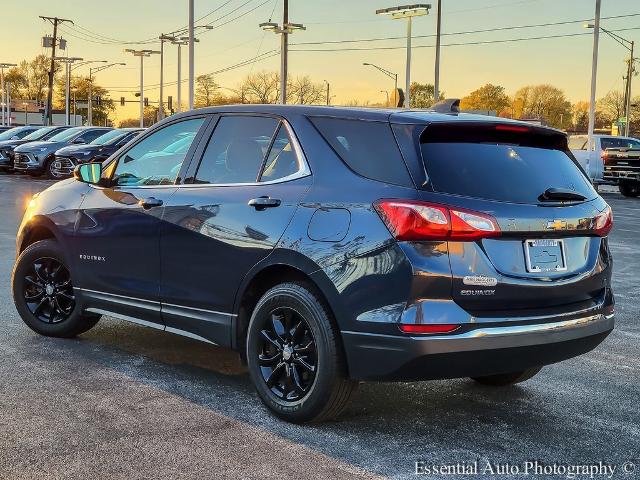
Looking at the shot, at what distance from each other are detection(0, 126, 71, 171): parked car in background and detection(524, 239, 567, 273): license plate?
93.3ft

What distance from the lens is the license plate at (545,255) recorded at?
3941 mm

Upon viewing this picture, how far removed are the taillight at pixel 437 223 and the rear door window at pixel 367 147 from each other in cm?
17

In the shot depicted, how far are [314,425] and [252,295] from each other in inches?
32.9

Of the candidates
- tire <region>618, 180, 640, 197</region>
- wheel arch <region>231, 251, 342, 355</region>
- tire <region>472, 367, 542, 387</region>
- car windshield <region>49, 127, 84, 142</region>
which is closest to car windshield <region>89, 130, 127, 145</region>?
car windshield <region>49, 127, 84, 142</region>

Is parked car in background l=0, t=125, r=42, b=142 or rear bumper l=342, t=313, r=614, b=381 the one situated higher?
parked car in background l=0, t=125, r=42, b=142

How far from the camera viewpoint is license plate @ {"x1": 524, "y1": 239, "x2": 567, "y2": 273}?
3.94 metres

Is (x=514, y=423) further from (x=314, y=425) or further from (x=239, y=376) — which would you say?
(x=239, y=376)

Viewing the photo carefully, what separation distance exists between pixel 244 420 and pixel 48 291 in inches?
98.5

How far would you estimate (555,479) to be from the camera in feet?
11.9

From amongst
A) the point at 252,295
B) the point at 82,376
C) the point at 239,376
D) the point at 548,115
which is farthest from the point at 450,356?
the point at 548,115

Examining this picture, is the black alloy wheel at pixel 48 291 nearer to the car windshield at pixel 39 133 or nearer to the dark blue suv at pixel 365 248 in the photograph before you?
the dark blue suv at pixel 365 248

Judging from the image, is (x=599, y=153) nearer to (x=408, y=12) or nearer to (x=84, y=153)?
(x=408, y=12)

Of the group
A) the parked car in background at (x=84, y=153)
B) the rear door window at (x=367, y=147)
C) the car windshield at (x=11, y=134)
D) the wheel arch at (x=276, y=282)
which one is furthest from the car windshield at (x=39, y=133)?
the rear door window at (x=367, y=147)

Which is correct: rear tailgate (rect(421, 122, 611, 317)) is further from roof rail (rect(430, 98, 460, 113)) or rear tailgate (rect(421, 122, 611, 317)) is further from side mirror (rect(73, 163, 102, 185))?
side mirror (rect(73, 163, 102, 185))
